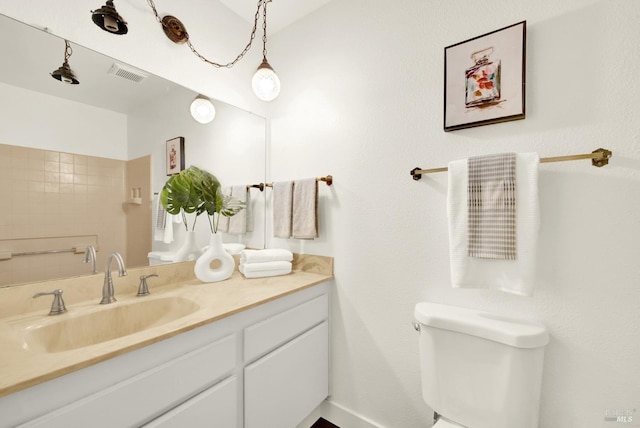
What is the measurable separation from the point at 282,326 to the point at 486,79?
1379 millimetres

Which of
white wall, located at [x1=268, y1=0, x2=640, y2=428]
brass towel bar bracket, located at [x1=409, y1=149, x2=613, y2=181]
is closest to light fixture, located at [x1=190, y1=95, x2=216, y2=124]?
white wall, located at [x1=268, y1=0, x2=640, y2=428]

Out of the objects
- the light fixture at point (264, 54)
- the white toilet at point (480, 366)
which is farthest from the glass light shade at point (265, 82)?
the white toilet at point (480, 366)

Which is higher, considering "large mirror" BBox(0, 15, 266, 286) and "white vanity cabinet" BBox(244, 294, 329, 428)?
"large mirror" BBox(0, 15, 266, 286)

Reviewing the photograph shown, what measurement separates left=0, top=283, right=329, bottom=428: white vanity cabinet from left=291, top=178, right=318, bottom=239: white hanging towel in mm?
320

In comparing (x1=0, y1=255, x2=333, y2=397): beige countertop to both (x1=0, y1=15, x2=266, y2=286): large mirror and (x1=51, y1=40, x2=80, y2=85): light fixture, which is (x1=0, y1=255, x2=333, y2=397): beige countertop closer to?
(x1=0, y1=15, x2=266, y2=286): large mirror

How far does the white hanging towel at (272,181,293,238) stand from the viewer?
1596 millimetres

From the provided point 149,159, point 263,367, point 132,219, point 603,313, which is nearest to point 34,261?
point 132,219

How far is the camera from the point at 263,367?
1112mm

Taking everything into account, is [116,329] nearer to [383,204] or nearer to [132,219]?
[132,219]

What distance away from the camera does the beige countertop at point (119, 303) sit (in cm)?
63

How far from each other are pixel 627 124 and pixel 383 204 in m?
0.88

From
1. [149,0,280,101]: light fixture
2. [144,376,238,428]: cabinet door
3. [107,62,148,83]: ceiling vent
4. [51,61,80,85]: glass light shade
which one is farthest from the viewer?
[149,0,280,101]: light fixture

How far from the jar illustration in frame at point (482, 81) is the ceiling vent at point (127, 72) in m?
1.49

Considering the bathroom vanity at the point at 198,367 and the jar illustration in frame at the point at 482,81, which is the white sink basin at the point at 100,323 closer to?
the bathroom vanity at the point at 198,367
